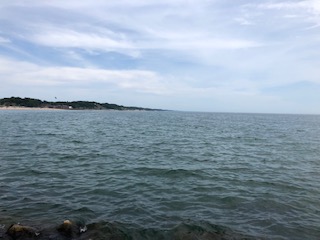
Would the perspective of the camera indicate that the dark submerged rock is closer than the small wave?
Yes

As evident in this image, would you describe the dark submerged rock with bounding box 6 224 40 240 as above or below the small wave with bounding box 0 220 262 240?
above

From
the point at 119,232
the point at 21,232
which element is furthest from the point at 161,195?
the point at 21,232

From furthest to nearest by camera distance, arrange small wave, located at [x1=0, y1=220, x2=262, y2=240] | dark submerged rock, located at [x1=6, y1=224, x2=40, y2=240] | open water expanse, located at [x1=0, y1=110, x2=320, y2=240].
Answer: open water expanse, located at [x1=0, y1=110, x2=320, y2=240] → small wave, located at [x1=0, y1=220, x2=262, y2=240] → dark submerged rock, located at [x1=6, y1=224, x2=40, y2=240]

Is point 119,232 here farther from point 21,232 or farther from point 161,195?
point 161,195

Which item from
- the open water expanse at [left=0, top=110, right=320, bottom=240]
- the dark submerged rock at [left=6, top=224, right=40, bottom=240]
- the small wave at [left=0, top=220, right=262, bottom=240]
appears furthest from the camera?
the open water expanse at [left=0, top=110, right=320, bottom=240]

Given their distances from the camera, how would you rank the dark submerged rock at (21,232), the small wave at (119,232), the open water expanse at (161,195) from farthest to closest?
the open water expanse at (161,195)
the small wave at (119,232)
the dark submerged rock at (21,232)

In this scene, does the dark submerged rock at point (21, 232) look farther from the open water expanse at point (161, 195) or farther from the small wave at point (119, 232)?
the open water expanse at point (161, 195)

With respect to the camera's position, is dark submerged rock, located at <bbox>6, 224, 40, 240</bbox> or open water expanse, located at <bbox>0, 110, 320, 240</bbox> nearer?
dark submerged rock, located at <bbox>6, 224, 40, 240</bbox>

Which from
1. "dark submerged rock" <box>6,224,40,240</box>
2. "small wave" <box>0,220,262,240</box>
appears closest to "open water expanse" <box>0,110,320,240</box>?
"small wave" <box>0,220,262,240</box>

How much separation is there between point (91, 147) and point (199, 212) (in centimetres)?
2091

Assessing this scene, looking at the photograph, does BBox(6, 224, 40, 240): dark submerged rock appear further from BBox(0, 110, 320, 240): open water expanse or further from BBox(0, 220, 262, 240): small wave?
BBox(0, 110, 320, 240): open water expanse

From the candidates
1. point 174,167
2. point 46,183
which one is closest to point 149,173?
point 174,167

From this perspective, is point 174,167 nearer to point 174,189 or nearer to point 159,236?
point 174,189

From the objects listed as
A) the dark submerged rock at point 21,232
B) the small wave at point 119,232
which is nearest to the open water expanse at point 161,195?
the small wave at point 119,232
